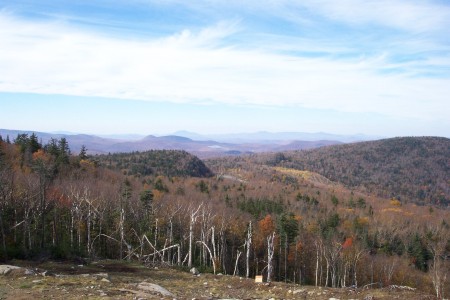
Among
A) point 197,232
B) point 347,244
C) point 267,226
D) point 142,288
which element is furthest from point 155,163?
point 142,288

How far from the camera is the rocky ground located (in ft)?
47.3

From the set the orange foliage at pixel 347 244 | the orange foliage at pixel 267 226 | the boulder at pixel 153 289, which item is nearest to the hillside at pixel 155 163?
the orange foliage at pixel 267 226

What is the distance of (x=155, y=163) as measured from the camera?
166m

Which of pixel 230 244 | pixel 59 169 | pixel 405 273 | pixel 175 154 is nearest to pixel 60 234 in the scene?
pixel 230 244

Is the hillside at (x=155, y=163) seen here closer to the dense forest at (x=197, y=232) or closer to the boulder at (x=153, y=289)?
the dense forest at (x=197, y=232)

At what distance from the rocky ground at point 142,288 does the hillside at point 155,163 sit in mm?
118367

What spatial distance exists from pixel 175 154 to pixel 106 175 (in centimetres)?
9391

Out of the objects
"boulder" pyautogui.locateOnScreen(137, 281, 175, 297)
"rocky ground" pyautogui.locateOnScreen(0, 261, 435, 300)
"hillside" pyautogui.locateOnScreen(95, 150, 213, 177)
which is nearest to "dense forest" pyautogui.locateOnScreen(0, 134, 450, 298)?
"rocky ground" pyautogui.locateOnScreen(0, 261, 435, 300)

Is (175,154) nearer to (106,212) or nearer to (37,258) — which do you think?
(106,212)

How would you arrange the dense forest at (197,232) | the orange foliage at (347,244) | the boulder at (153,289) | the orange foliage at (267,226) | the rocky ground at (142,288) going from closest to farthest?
the rocky ground at (142,288) → the boulder at (153,289) → the dense forest at (197,232) → the orange foliage at (267,226) → the orange foliage at (347,244)

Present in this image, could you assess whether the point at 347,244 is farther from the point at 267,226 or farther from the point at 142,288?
the point at 142,288

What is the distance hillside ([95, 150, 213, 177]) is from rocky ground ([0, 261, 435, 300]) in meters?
118

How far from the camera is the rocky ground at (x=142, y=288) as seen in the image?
47.3 ft

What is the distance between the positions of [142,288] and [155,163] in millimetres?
151872
